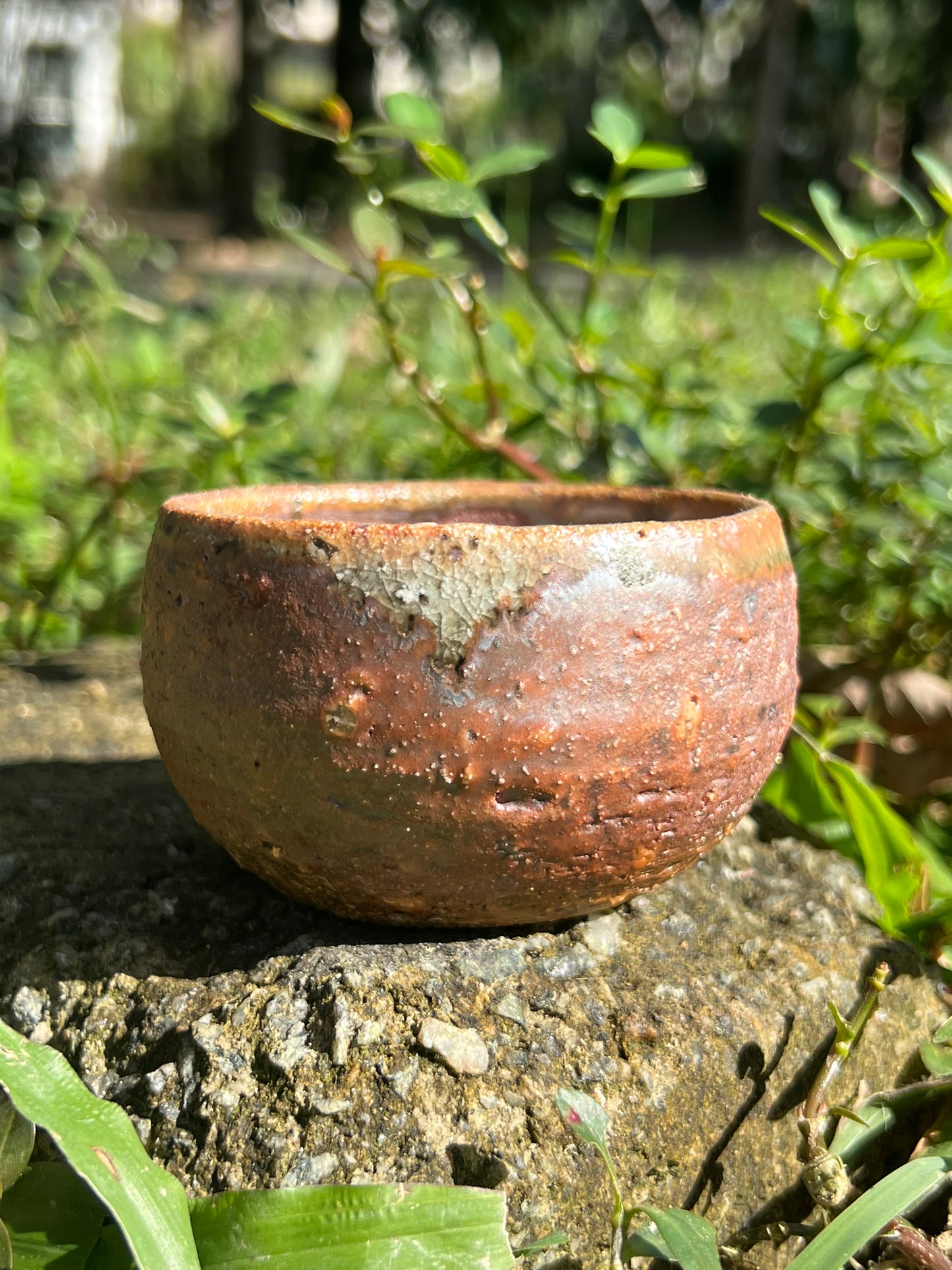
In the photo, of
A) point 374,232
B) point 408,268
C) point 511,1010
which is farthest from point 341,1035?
point 374,232

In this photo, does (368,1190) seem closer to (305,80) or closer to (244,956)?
(244,956)

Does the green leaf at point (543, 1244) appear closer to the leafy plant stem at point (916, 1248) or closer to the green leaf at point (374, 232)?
the leafy plant stem at point (916, 1248)

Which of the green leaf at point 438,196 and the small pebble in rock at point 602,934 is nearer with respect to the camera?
the small pebble in rock at point 602,934

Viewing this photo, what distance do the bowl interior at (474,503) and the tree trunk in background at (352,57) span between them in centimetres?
1136

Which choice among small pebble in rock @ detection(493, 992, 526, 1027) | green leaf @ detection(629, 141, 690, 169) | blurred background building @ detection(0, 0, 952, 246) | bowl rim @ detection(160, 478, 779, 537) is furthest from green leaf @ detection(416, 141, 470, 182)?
blurred background building @ detection(0, 0, 952, 246)

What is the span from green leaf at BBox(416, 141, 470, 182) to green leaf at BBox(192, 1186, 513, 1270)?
Answer: 121cm

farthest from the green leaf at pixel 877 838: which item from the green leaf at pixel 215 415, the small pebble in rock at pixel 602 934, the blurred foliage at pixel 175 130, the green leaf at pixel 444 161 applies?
the blurred foliage at pixel 175 130

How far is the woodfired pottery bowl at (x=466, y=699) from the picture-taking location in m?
1.09

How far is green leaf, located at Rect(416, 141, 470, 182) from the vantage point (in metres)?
1.65

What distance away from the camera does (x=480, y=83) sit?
2200cm

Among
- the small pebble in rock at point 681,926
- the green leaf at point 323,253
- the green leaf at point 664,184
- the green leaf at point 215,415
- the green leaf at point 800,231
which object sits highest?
the green leaf at point 664,184

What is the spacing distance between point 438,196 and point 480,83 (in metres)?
22.5

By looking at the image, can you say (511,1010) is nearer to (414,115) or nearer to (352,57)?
(414,115)

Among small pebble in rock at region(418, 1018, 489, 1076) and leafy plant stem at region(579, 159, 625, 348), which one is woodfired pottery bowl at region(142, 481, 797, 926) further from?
leafy plant stem at region(579, 159, 625, 348)
